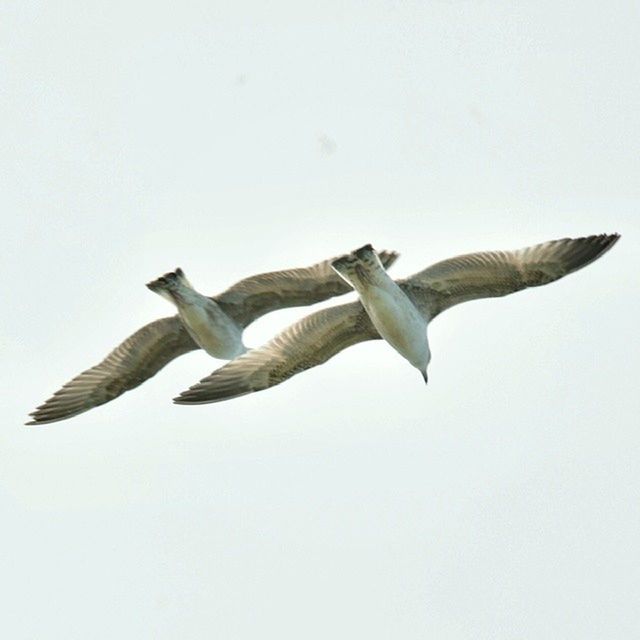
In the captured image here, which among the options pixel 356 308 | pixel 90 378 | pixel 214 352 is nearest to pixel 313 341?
pixel 356 308

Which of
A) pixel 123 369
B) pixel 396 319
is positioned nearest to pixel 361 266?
pixel 396 319

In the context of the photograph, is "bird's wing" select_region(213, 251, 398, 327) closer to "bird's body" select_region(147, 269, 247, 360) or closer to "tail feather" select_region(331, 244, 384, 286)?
"bird's body" select_region(147, 269, 247, 360)

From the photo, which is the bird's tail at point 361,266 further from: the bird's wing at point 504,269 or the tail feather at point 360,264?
the bird's wing at point 504,269

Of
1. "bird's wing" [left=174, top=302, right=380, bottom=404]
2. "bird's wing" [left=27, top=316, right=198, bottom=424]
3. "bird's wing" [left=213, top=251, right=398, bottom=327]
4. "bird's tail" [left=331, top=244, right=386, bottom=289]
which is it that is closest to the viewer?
"bird's tail" [left=331, top=244, right=386, bottom=289]

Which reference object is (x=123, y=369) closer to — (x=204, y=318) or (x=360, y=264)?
(x=204, y=318)

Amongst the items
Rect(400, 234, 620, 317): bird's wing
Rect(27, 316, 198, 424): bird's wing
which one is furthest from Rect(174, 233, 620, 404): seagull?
Rect(27, 316, 198, 424): bird's wing

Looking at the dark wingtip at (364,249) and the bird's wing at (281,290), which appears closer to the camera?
the dark wingtip at (364,249)

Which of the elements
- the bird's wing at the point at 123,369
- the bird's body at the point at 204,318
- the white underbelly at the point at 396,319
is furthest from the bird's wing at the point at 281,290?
the white underbelly at the point at 396,319
